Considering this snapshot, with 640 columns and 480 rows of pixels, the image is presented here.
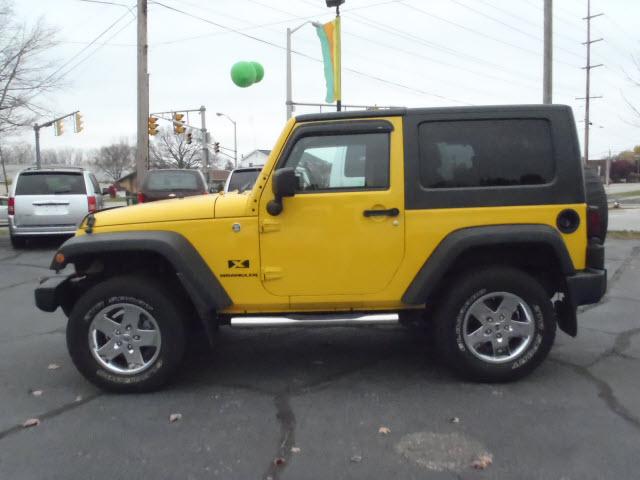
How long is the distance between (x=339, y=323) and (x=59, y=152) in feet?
348

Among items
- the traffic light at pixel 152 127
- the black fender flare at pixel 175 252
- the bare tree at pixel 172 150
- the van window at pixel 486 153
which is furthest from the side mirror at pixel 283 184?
the bare tree at pixel 172 150

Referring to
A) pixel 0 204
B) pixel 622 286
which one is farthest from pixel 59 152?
pixel 622 286

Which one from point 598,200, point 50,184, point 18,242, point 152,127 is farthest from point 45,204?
point 152,127

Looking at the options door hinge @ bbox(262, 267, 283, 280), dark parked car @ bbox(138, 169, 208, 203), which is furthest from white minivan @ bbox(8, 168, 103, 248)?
door hinge @ bbox(262, 267, 283, 280)

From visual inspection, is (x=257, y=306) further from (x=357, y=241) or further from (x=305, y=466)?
(x=305, y=466)

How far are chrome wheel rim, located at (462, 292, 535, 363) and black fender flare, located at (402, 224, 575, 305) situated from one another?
1.22 feet

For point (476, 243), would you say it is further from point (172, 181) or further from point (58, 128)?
point (58, 128)

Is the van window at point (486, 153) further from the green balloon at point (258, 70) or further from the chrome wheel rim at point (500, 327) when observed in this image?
the green balloon at point (258, 70)

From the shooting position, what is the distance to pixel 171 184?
1280cm

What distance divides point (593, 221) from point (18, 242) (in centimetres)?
1160

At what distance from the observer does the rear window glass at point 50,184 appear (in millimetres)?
11863

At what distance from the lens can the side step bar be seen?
13.6ft

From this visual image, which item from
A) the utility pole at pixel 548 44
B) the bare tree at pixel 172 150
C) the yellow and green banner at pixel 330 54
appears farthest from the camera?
the bare tree at pixel 172 150

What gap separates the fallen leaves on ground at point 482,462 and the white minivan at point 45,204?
406 inches
